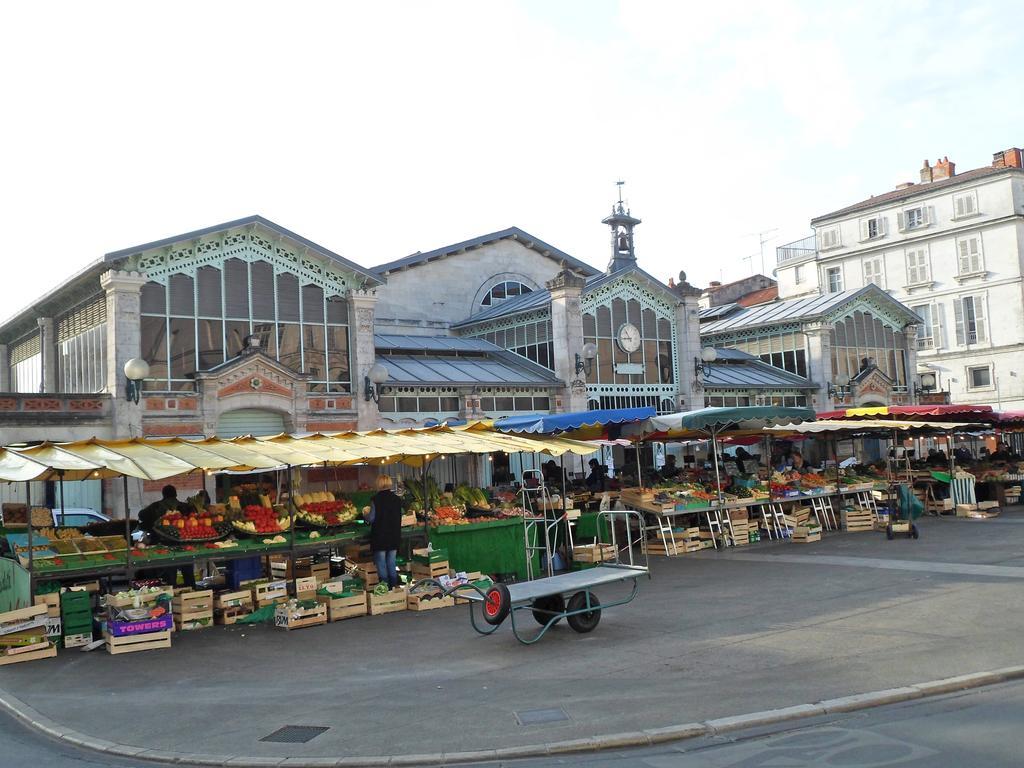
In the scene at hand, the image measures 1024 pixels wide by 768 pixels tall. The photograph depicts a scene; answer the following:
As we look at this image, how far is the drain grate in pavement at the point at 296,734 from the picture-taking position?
7277 millimetres

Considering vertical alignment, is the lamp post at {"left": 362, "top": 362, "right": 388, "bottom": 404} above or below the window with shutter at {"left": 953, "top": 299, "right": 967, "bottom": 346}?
below

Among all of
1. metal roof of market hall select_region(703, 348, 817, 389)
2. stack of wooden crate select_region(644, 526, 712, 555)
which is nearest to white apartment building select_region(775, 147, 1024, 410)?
metal roof of market hall select_region(703, 348, 817, 389)

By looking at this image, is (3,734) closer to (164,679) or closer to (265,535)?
(164,679)

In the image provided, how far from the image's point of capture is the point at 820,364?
36.9 metres

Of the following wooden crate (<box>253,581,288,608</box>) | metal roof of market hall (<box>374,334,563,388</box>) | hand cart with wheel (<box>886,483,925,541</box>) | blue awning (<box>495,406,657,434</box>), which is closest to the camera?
wooden crate (<box>253,581,288,608</box>)

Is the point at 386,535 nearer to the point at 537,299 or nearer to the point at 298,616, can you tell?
the point at 298,616

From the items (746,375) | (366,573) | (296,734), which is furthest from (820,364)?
(296,734)

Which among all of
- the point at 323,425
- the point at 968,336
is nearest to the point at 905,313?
the point at 968,336

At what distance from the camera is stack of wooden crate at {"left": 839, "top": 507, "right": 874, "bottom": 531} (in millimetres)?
21141

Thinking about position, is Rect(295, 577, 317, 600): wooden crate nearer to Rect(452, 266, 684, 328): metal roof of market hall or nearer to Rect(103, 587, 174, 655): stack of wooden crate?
Rect(103, 587, 174, 655): stack of wooden crate

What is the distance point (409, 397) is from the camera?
88.4ft

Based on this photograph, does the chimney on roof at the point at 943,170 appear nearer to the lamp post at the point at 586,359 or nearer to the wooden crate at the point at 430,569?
the lamp post at the point at 586,359

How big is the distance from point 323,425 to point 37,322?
9.71 metres

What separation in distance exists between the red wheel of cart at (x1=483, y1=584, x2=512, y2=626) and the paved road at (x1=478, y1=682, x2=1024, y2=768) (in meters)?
3.81
